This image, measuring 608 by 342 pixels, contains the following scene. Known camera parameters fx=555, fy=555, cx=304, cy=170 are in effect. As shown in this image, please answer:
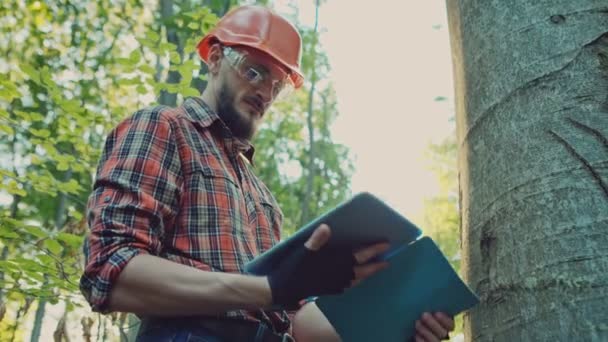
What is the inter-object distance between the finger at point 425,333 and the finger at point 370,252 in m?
0.32

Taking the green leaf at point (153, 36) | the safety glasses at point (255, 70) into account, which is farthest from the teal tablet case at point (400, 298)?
the green leaf at point (153, 36)

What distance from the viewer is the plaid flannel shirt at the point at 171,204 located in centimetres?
144

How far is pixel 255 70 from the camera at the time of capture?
2.20 meters

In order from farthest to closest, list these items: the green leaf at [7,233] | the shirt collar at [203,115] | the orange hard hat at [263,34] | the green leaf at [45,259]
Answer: the green leaf at [45,259] < the green leaf at [7,233] < the orange hard hat at [263,34] < the shirt collar at [203,115]

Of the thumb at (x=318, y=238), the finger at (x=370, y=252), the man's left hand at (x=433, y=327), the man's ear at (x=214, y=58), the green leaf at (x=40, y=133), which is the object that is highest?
the man's ear at (x=214, y=58)

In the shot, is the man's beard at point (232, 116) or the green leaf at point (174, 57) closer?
the man's beard at point (232, 116)

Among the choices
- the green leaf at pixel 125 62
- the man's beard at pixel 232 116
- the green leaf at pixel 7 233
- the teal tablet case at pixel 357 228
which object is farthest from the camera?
the green leaf at pixel 125 62

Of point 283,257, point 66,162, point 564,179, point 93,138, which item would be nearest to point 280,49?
point 283,257

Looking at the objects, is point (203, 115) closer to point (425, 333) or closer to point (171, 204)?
point (171, 204)

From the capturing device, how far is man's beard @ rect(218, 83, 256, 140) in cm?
213

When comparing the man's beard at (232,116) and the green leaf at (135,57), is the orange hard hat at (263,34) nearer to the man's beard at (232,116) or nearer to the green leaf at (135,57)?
the man's beard at (232,116)

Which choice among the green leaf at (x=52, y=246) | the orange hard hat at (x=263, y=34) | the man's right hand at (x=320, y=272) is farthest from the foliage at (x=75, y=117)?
the man's right hand at (x=320, y=272)

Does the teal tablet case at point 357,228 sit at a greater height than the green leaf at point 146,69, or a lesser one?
lesser

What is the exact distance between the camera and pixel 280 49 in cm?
234
